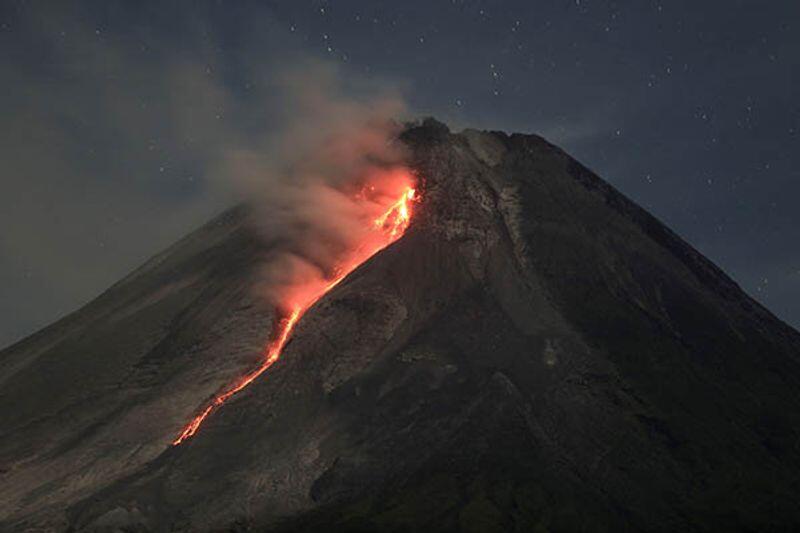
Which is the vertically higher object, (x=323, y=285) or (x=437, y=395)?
(x=323, y=285)

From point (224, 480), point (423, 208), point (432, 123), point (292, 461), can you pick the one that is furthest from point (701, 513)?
point (432, 123)

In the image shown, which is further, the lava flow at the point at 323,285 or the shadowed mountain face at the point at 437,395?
the lava flow at the point at 323,285

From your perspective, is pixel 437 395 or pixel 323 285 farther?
pixel 323 285

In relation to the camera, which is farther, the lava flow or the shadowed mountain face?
the lava flow
